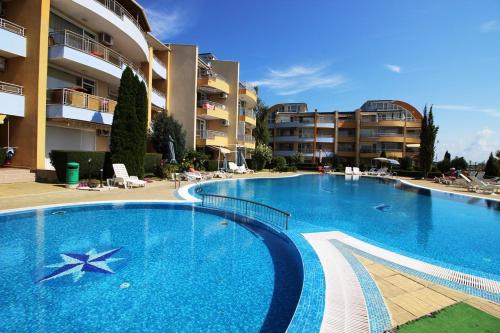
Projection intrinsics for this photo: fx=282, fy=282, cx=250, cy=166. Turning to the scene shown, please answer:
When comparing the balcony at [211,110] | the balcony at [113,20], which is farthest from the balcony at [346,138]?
the balcony at [113,20]

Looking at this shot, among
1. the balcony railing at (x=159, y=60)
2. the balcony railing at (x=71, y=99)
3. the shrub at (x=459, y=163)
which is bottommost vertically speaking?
the shrub at (x=459, y=163)

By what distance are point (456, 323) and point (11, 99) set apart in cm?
1915

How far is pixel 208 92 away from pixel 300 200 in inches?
943

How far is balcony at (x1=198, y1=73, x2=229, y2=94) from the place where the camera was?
1237 inches

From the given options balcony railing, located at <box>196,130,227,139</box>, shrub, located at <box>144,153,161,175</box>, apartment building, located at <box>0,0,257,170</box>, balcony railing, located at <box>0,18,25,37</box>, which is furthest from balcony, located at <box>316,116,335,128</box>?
balcony railing, located at <box>0,18,25,37</box>

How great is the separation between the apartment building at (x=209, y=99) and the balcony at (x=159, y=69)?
1.27 metres

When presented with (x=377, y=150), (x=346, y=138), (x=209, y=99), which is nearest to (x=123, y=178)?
(x=209, y=99)

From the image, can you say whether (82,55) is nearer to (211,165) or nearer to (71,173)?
(71,173)

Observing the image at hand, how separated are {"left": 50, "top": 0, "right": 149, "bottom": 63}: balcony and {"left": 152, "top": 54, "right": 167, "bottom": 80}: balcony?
2346 mm

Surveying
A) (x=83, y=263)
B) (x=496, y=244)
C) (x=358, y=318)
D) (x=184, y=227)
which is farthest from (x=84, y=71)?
(x=496, y=244)

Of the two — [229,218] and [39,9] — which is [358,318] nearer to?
[229,218]

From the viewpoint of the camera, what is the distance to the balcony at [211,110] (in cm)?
3133

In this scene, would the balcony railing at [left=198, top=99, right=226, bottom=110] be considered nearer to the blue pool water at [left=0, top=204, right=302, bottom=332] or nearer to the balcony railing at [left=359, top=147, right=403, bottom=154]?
the blue pool water at [left=0, top=204, right=302, bottom=332]

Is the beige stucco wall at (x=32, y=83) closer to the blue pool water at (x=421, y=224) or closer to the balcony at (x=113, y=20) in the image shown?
the balcony at (x=113, y=20)
